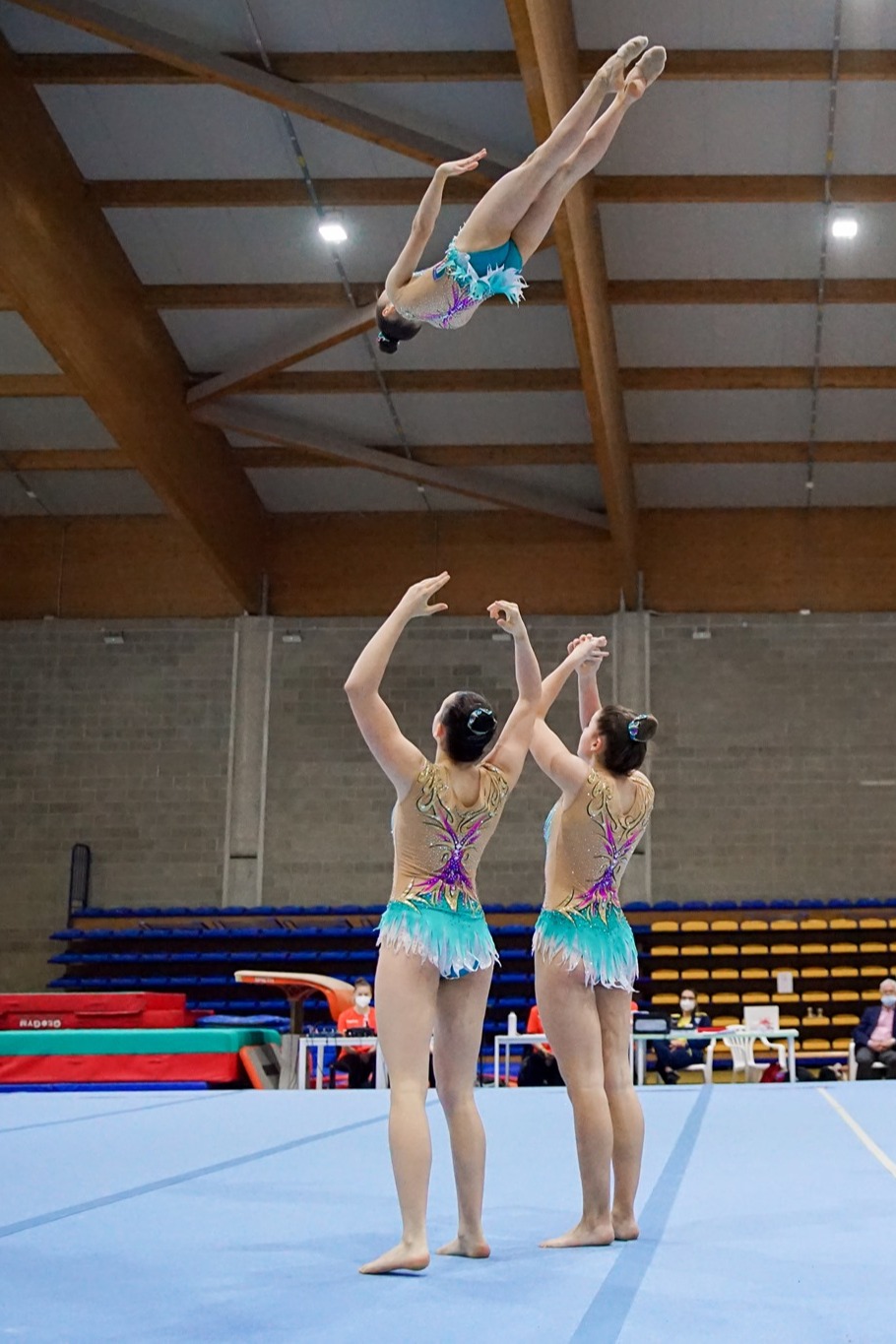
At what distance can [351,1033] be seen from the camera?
1389cm

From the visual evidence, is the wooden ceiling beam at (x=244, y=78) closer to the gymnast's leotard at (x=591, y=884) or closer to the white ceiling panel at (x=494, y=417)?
the white ceiling panel at (x=494, y=417)

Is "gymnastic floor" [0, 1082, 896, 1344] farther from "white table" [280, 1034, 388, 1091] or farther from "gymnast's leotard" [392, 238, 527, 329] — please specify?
"white table" [280, 1034, 388, 1091]

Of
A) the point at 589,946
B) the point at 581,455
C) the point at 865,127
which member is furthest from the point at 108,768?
the point at 589,946

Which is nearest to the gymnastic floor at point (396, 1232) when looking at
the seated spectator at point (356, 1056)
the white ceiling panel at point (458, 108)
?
the seated spectator at point (356, 1056)

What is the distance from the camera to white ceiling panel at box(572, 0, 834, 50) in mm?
12133

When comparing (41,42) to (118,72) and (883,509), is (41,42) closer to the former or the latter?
(118,72)

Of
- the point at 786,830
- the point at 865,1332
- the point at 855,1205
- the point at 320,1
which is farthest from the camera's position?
the point at 786,830

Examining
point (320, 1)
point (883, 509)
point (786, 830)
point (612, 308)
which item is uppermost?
point (320, 1)

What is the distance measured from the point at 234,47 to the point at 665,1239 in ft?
39.1

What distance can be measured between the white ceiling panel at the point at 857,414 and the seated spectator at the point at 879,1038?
7.86m

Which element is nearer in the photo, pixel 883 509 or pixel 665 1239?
pixel 665 1239

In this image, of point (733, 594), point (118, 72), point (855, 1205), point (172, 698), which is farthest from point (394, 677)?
point (855, 1205)

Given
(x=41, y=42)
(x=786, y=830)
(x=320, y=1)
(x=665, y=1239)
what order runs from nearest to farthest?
(x=665, y=1239) → (x=320, y=1) → (x=41, y=42) → (x=786, y=830)

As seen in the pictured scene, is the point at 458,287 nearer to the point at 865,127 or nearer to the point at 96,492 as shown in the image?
the point at 865,127
